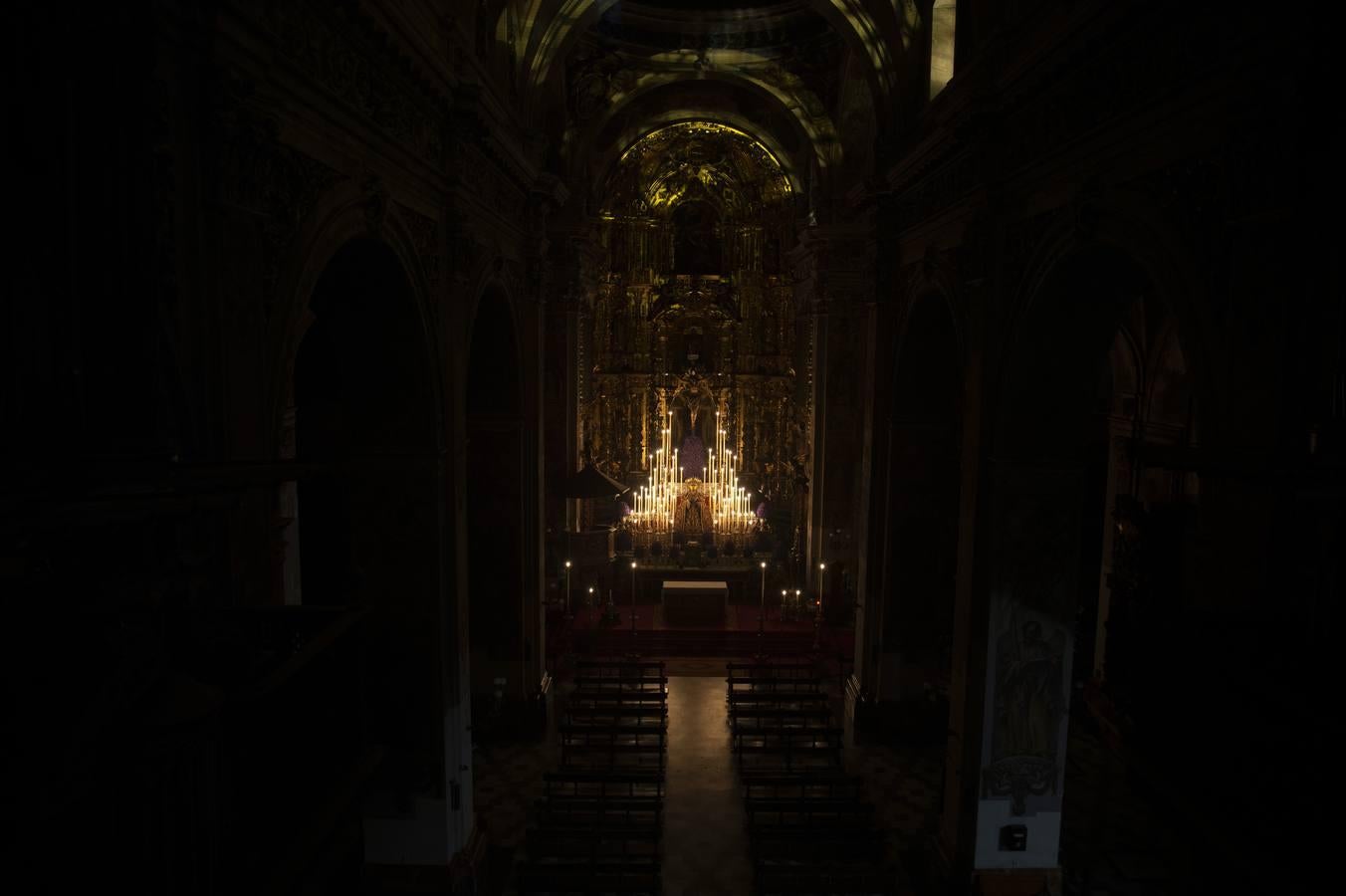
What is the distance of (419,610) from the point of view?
8.41m

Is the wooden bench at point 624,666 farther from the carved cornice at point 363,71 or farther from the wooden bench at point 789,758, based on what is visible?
the carved cornice at point 363,71

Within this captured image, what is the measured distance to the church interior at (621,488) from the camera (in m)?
1.96

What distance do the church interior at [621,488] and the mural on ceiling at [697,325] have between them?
6.73 feet

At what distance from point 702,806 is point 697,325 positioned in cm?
1514

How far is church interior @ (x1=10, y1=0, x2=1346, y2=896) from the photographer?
1955 millimetres

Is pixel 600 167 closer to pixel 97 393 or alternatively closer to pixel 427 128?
pixel 427 128

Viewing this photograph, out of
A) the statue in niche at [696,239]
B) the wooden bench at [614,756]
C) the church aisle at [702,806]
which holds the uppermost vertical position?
the statue in niche at [696,239]

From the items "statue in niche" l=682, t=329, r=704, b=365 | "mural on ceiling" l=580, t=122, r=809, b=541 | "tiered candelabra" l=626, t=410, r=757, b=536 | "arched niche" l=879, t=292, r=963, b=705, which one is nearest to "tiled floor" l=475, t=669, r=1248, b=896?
"arched niche" l=879, t=292, r=963, b=705

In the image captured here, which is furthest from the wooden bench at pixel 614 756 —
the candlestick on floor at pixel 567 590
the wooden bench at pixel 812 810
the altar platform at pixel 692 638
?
the candlestick on floor at pixel 567 590

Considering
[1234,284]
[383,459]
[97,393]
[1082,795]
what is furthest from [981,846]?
[97,393]

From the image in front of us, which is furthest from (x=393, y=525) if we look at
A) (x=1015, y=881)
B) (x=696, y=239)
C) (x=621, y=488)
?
(x=696, y=239)

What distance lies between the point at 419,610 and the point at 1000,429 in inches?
252

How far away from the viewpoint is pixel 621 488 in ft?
62.6

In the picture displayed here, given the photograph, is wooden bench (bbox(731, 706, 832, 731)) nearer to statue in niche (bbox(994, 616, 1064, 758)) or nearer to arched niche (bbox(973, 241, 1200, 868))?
arched niche (bbox(973, 241, 1200, 868))
